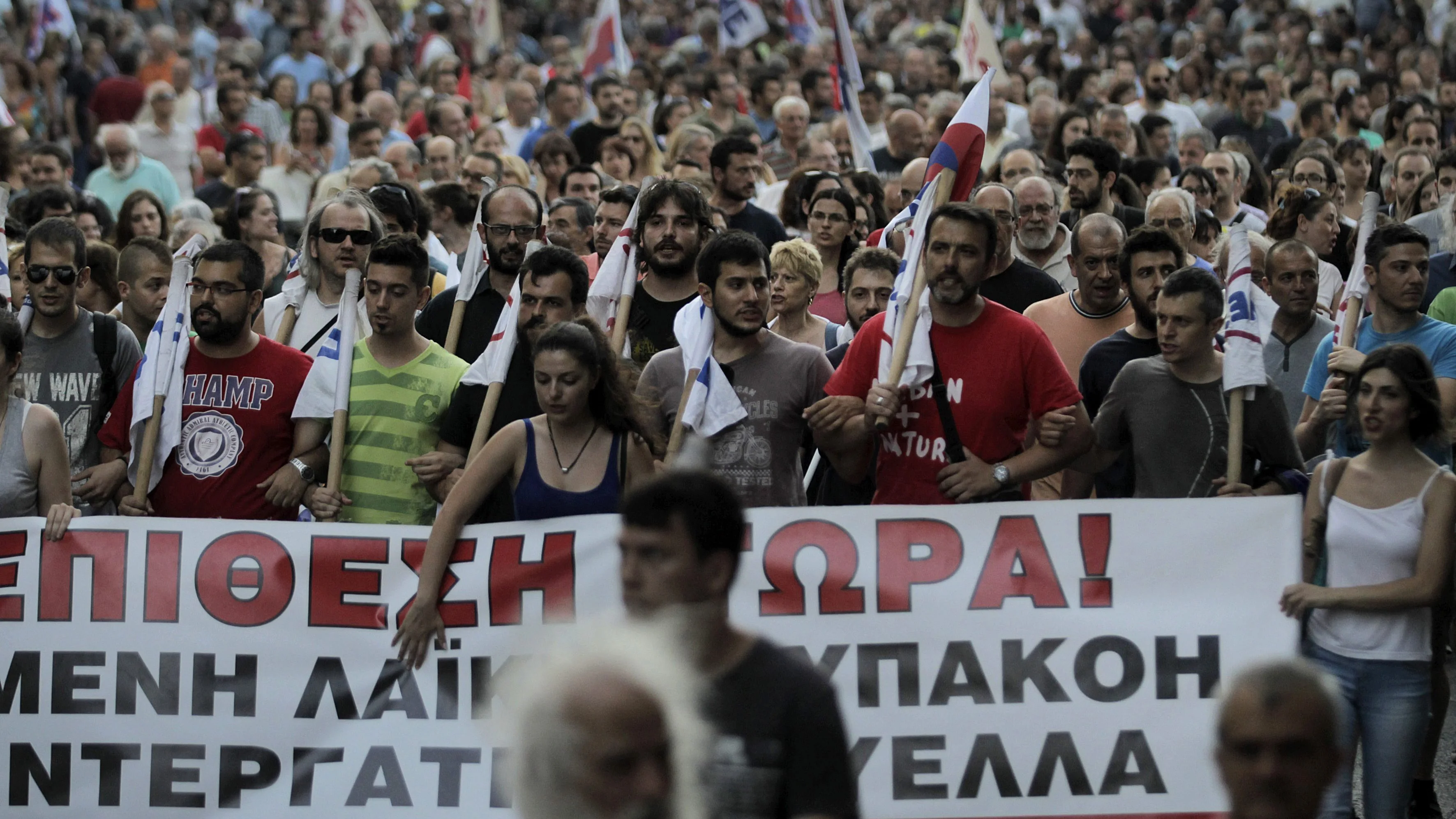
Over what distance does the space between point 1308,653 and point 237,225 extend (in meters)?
6.45

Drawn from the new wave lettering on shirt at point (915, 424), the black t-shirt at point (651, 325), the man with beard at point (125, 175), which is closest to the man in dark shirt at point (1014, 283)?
the black t-shirt at point (651, 325)

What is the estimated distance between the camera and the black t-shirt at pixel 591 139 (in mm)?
14047

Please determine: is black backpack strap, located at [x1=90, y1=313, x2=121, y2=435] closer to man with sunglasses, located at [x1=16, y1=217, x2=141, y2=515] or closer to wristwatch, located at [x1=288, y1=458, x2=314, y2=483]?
man with sunglasses, located at [x1=16, y1=217, x2=141, y2=515]

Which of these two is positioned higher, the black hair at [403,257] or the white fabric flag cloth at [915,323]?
the black hair at [403,257]

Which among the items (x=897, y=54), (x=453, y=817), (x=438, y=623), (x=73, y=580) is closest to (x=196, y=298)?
(x=73, y=580)

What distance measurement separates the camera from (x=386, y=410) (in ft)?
21.2

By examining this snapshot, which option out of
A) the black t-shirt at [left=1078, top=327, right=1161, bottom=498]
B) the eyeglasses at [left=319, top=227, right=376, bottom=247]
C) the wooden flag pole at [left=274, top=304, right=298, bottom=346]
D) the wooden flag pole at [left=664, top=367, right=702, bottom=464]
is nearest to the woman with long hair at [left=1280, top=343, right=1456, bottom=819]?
the black t-shirt at [left=1078, top=327, right=1161, bottom=498]

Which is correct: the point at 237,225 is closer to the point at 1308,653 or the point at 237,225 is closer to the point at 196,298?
the point at 196,298

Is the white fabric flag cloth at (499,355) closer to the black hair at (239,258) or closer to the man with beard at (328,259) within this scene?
the black hair at (239,258)

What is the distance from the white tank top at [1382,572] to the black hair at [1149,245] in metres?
1.78

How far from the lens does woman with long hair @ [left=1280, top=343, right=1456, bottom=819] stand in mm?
5508

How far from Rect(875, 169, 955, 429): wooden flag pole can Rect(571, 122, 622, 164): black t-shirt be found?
7.88 m

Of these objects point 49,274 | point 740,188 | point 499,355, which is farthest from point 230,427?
point 740,188

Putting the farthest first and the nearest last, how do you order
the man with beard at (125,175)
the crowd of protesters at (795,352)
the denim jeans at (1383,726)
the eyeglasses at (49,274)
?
the man with beard at (125,175) < the eyeglasses at (49,274) < the crowd of protesters at (795,352) < the denim jeans at (1383,726)
